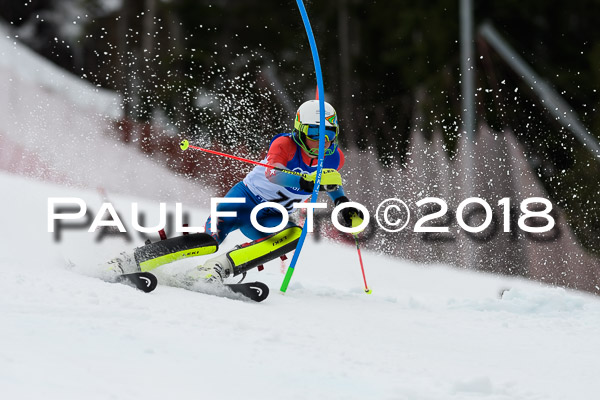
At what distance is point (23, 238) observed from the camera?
6832mm

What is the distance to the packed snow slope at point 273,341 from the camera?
9.00 feet

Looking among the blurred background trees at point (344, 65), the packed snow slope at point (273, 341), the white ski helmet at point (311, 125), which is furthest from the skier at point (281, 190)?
the blurred background trees at point (344, 65)

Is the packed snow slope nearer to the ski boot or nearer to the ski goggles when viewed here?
the ski boot

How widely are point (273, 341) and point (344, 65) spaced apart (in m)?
19.3

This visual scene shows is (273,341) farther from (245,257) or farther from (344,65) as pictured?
(344,65)

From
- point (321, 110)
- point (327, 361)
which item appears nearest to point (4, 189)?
point (321, 110)

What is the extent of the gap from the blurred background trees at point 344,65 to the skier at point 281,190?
5.80 m

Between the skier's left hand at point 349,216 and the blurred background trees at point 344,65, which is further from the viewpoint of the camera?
the blurred background trees at point 344,65

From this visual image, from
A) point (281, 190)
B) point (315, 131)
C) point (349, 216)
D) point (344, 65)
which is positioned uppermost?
point (344, 65)

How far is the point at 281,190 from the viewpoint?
5.38 metres

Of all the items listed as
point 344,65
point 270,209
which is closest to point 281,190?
point 270,209

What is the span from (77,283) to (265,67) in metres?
14.4

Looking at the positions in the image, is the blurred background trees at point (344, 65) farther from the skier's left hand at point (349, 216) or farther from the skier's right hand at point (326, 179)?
the skier's right hand at point (326, 179)

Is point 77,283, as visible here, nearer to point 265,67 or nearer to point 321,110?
point 321,110
